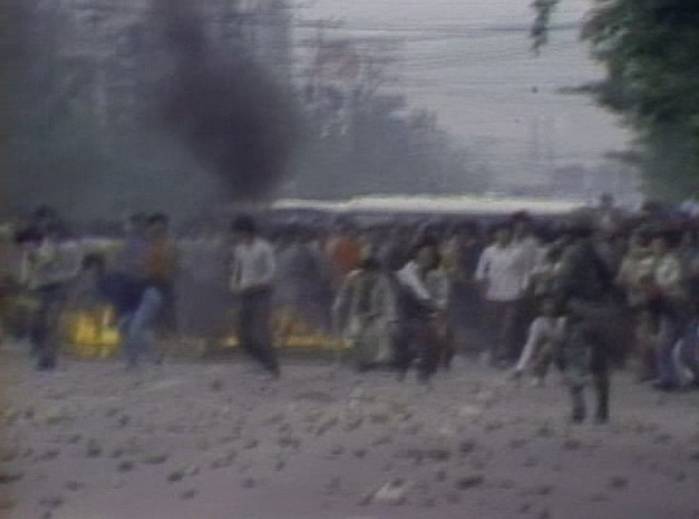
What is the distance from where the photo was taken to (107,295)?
13281 mm

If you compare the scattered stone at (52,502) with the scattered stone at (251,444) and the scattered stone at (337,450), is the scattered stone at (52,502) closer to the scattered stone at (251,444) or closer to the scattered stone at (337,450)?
the scattered stone at (251,444)

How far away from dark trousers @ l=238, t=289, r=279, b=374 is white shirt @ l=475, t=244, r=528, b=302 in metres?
1.31

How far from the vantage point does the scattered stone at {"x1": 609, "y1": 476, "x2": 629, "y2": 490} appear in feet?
34.7

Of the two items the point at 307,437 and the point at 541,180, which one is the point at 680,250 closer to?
the point at 541,180

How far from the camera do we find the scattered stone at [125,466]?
10.9m

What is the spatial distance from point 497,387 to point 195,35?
2874 mm

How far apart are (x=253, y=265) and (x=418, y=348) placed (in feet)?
3.67

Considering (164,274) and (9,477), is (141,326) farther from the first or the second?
(9,477)

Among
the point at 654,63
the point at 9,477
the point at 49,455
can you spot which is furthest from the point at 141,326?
the point at 654,63

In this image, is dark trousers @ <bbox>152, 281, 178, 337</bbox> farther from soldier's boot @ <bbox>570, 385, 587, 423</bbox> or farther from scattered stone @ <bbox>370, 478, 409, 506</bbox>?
scattered stone @ <bbox>370, 478, 409, 506</bbox>

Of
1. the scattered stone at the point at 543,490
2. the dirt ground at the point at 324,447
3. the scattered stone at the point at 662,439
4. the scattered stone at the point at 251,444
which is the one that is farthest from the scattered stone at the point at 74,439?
the scattered stone at the point at 662,439

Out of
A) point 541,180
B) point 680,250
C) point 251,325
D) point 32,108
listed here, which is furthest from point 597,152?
point 32,108

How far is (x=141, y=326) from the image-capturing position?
12.9m

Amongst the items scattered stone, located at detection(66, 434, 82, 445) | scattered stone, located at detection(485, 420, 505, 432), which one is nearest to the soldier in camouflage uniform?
scattered stone, located at detection(485, 420, 505, 432)
